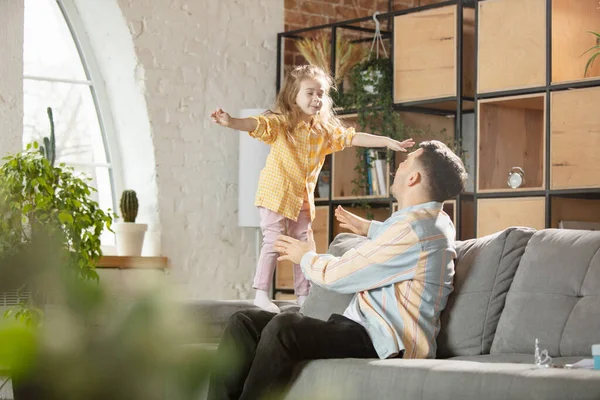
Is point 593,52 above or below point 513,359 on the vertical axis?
above

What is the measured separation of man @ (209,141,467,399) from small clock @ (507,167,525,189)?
→ 2043mm

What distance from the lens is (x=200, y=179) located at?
18.1 feet

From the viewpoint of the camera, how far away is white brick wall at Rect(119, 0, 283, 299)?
17.6 ft

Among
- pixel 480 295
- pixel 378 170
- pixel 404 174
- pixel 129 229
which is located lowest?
pixel 480 295

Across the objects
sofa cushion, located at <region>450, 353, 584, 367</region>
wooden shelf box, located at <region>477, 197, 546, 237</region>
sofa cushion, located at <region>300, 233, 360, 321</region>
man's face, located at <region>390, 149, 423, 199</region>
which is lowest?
sofa cushion, located at <region>450, 353, 584, 367</region>

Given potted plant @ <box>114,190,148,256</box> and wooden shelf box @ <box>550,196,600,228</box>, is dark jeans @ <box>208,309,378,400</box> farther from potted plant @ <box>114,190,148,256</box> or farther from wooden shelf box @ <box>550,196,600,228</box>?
potted plant @ <box>114,190,148,256</box>

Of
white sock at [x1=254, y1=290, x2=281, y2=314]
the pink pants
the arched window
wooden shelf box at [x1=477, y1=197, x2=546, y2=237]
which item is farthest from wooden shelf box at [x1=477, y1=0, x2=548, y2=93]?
the arched window

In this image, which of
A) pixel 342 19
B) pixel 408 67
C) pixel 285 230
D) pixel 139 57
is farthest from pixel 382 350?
pixel 342 19

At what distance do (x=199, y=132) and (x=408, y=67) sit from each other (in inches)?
49.6

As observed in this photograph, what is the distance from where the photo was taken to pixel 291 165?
14.2ft

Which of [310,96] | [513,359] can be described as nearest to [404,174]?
[513,359]

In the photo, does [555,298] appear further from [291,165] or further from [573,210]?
[573,210]

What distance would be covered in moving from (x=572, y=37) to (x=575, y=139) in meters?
0.55

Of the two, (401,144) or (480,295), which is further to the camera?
(401,144)
